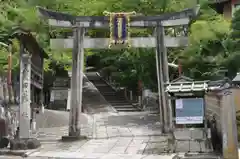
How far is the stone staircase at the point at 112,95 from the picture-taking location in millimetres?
29766

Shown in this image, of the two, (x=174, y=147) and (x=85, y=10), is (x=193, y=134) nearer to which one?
(x=174, y=147)

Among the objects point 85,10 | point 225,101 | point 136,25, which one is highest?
point 85,10

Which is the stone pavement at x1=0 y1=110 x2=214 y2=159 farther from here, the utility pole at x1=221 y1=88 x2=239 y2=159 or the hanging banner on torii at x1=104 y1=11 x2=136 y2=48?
the hanging banner on torii at x1=104 y1=11 x2=136 y2=48

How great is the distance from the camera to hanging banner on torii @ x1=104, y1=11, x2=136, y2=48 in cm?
1747

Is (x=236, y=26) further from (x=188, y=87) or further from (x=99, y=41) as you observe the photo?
(x=188, y=87)

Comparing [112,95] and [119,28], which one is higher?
[119,28]

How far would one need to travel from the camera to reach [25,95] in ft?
47.3

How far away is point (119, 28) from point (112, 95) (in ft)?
57.1

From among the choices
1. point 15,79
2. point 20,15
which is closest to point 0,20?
point 20,15

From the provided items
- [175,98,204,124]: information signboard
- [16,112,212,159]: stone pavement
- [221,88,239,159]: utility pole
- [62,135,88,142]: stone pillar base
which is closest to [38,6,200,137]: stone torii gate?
[62,135,88,142]: stone pillar base

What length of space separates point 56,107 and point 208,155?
19885mm

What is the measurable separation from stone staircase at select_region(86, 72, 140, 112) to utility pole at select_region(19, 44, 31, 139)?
1511cm

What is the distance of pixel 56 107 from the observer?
97.9 feet

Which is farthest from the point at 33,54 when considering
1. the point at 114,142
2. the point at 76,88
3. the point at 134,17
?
the point at 114,142
